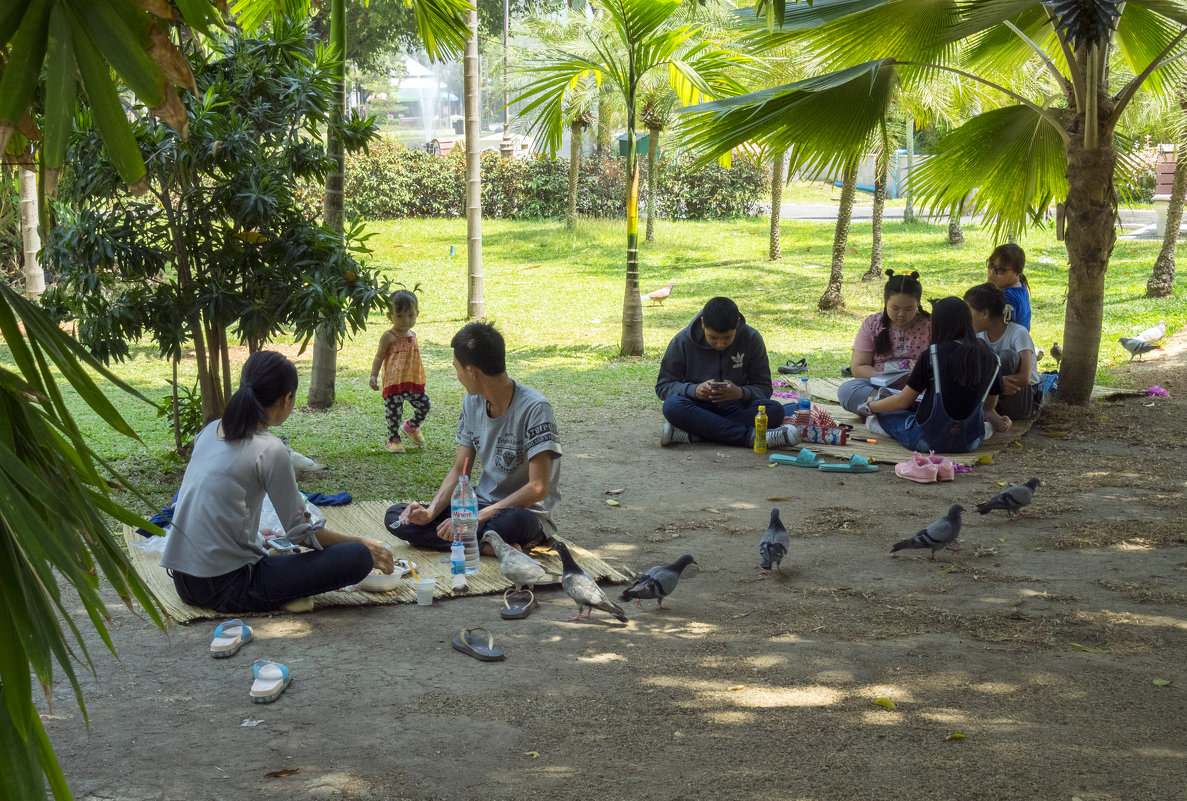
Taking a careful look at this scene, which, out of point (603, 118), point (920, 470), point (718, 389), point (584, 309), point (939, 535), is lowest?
point (920, 470)

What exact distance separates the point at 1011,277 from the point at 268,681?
6.65 metres

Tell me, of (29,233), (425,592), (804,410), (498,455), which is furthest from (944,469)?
(29,233)

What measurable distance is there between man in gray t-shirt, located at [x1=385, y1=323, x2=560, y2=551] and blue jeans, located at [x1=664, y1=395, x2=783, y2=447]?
8.93ft

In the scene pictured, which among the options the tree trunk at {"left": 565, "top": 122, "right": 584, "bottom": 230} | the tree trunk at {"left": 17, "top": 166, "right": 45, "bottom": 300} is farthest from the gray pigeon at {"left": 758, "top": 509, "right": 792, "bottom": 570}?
the tree trunk at {"left": 565, "top": 122, "right": 584, "bottom": 230}

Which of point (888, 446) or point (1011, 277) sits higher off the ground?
point (1011, 277)

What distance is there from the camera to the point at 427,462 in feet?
24.0

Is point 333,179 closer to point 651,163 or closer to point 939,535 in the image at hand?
point 939,535

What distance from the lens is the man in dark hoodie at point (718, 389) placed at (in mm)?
7684

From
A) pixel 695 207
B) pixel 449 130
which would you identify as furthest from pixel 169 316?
pixel 449 130

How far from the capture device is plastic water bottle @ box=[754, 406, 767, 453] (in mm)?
7504

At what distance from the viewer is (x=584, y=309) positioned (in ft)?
50.9

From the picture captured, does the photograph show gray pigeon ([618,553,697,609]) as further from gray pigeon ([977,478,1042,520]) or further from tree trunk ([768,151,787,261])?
tree trunk ([768,151,787,261])

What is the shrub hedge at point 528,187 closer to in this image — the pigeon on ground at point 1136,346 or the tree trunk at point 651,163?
the tree trunk at point 651,163

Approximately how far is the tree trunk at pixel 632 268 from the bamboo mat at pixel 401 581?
→ 6.23 meters
